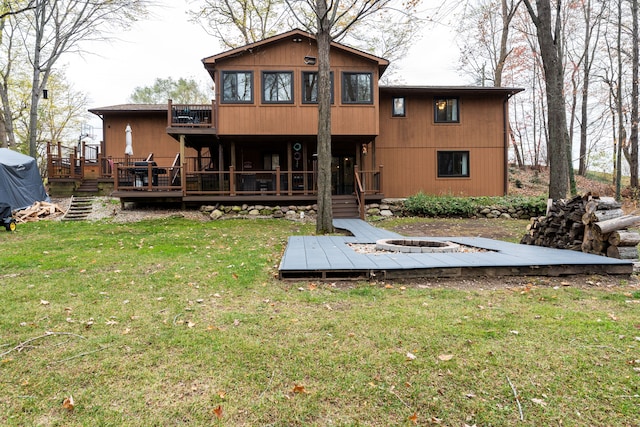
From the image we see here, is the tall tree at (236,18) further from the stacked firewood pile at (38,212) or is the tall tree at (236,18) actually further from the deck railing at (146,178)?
the stacked firewood pile at (38,212)

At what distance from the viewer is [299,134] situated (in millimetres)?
13625

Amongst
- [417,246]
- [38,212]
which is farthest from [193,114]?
[417,246]

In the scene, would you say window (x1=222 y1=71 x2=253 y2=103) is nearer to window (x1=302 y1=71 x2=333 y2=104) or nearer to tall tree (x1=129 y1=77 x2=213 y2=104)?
window (x1=302 y1=71 x2=333 y2=104)

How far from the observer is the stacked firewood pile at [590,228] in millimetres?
5082

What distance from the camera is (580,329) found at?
2891 millimetres

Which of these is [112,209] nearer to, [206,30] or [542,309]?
[206,30]

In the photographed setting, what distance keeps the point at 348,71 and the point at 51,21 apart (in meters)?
15.0

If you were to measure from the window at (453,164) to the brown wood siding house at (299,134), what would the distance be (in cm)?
5

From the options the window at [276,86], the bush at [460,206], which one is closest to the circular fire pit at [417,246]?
the bush at [460,206]

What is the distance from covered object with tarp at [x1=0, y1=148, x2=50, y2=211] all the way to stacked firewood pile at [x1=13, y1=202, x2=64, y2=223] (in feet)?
1.39

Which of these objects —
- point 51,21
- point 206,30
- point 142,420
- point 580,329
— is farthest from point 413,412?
point 51,21

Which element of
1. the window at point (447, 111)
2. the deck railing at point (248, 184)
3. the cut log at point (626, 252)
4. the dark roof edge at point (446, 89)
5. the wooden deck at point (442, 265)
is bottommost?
the wooden deck at point (442, 265)

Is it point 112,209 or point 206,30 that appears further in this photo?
point 206,30

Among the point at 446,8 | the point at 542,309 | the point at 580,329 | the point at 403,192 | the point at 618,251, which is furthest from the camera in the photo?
the point at 403,192
